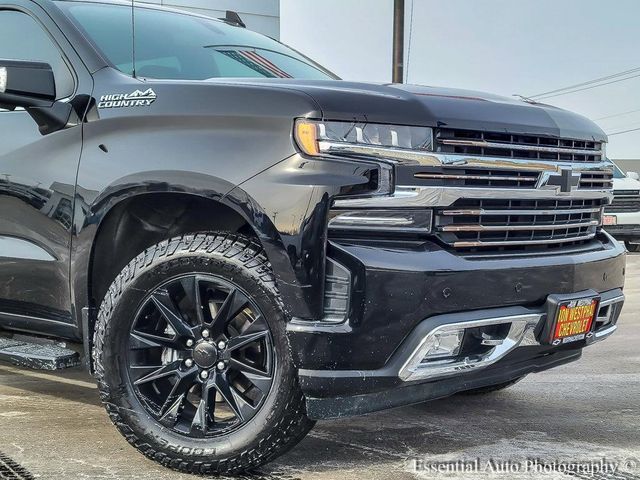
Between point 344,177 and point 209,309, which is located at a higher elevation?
point 344,177

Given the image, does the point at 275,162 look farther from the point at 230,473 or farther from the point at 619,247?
the point at 619,247

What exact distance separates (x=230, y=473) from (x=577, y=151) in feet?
6.14

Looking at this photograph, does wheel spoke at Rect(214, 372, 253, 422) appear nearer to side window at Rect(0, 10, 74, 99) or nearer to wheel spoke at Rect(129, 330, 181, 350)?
wheel spoke at Rect(129, 330, 181, 350)

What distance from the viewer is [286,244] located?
308 cm

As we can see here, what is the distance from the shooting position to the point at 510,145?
340 centimetres

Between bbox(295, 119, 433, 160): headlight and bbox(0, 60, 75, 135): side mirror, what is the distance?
3.85 feet

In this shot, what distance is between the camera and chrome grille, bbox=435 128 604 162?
3234 millimetres

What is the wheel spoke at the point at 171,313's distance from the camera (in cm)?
341

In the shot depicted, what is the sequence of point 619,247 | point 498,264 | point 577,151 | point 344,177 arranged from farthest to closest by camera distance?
1. point 619,247
2. point 577,151
3. point 498,264
4. point 344,177

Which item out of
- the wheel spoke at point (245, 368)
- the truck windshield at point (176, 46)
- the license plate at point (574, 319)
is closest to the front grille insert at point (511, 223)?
the license plate at point (574, 319)

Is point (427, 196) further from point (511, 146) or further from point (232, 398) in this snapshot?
point (232, 398)

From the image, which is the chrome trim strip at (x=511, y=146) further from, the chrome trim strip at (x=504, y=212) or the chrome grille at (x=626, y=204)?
the chrome grille at (x=626, y=204)

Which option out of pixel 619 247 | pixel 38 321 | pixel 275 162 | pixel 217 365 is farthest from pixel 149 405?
pixel 619 247

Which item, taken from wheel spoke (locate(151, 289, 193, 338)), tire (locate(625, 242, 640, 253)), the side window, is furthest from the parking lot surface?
tire (locate(625, 242, 640, 253))
